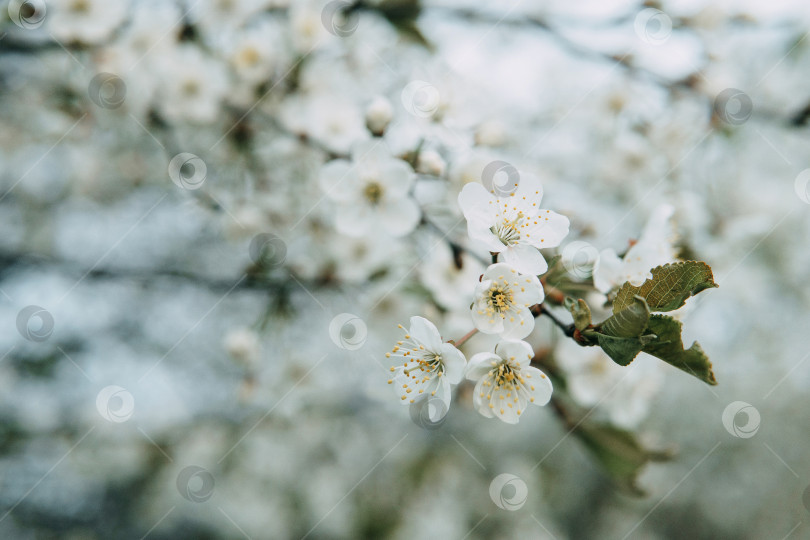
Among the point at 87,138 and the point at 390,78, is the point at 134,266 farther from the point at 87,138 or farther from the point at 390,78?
the point at 390,78

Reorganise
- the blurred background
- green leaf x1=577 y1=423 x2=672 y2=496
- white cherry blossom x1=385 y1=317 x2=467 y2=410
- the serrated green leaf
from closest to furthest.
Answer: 1. the serrated green leaf
2. white cherry blossom x1=385 y1=317 x2=467 y2=410
3. green leaf x1=577 y1=423 x2=672 y2=496
4. the blurred background

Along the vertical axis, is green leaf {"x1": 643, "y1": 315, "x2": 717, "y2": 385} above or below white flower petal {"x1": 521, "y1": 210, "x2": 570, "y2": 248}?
above

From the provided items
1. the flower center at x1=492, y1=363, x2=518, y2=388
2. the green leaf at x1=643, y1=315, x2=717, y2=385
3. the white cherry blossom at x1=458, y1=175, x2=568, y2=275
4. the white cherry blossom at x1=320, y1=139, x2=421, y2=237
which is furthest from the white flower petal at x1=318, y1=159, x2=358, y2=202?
the green leaf at x1=643, y1=315, x2=717, y2=385

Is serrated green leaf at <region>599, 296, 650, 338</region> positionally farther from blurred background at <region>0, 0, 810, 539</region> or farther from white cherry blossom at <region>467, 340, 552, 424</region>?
blurred background at <region>0, 0, 810, 539</region>

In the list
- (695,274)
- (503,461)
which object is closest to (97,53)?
(695,274)

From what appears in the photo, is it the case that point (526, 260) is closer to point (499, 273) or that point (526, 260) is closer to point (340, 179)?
point (499, 273)

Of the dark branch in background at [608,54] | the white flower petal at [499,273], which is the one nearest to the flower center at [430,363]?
the white flower petal at [499,273]
